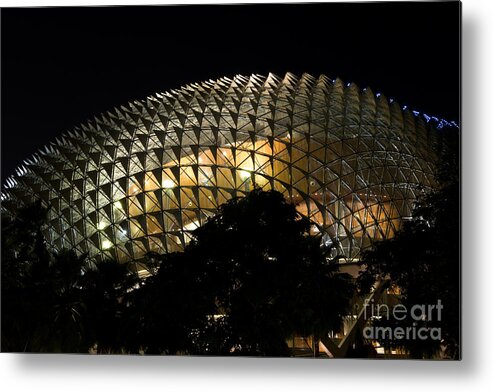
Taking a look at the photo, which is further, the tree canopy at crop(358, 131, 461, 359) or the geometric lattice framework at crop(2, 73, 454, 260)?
the geometric lattice framework at crop(2, 73, 454, 260)

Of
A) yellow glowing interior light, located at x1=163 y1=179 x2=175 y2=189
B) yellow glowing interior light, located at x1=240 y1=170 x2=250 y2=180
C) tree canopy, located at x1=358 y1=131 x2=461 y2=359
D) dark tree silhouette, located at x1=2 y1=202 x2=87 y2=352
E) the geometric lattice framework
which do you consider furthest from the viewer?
yellow glowing interior light, located at x1=163 y1=179 x2=175 y2=189

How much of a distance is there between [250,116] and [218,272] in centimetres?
1460

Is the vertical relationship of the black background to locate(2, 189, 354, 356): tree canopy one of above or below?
above

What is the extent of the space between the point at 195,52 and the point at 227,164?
811 cm

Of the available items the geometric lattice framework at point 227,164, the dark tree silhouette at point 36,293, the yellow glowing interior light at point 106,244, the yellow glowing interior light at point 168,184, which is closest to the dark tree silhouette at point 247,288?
the geometric lattice framework at point 227,164

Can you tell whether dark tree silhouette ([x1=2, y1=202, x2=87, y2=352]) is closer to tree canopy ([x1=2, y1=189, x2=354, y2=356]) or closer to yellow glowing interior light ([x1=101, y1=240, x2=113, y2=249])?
tree canopy ([x1=2, y1=189, x2=354, y2=356])

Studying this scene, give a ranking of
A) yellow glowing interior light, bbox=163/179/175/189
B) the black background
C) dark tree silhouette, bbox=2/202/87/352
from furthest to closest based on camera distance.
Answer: yellow glowing interior light, bbox=163/179/175/189, dark tree silhouette, bbox=2/202/87/352, the black background

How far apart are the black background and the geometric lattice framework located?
5.42ft

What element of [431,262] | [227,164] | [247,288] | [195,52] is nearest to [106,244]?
[227,164]

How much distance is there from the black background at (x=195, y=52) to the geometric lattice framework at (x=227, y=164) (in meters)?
1.65

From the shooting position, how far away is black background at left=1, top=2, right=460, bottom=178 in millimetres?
14391

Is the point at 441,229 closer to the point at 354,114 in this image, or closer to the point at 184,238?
the point at 184,238

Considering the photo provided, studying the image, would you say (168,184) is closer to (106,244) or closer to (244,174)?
(106,244)

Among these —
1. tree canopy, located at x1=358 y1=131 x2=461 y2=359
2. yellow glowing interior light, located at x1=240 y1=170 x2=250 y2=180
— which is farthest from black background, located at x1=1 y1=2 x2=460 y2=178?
yellow glowing interior light, located at x1=240 y1=170 x2=250 y2=180
